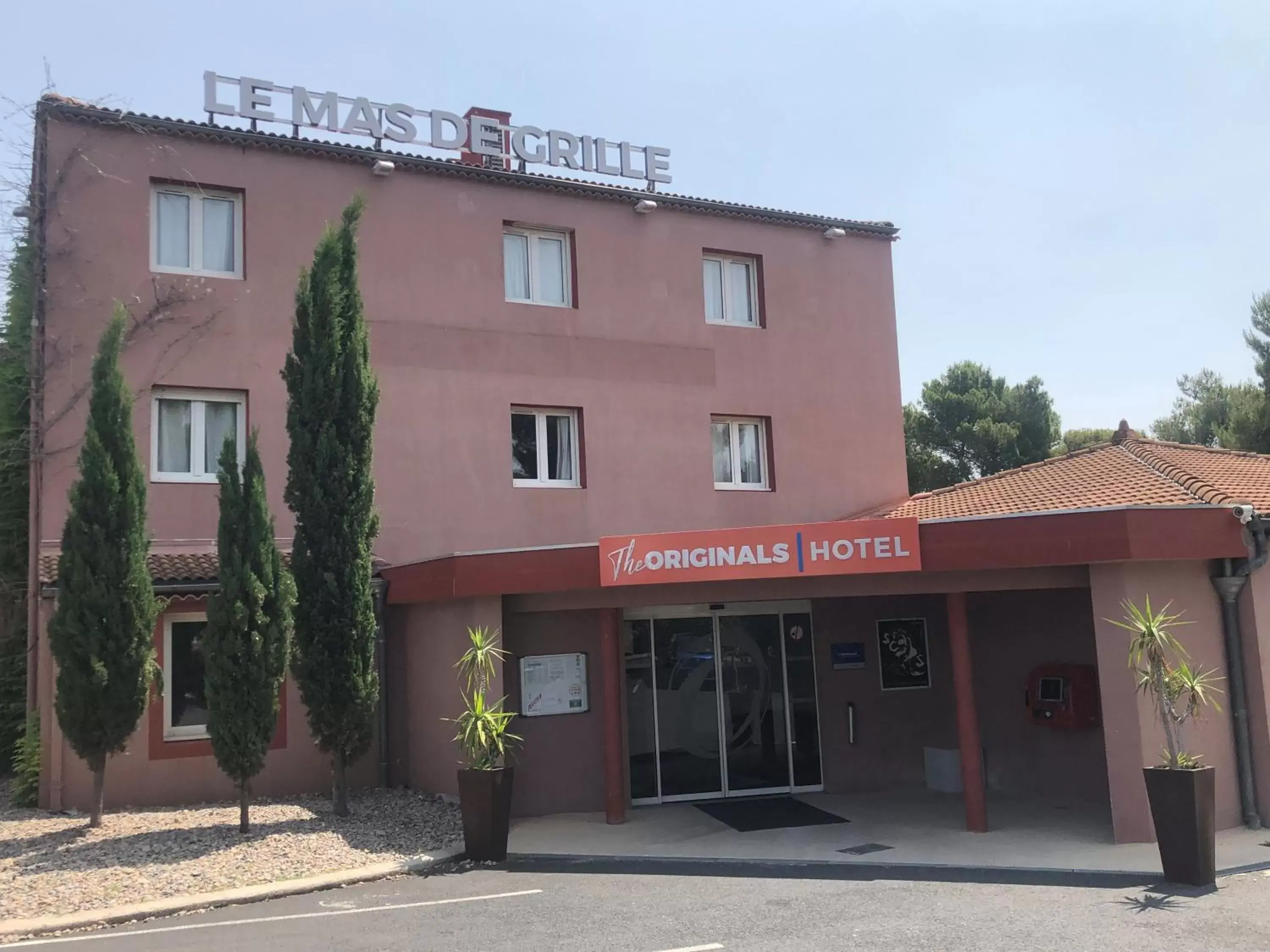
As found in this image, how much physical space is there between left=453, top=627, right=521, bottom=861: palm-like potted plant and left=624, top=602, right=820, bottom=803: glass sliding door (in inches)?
104

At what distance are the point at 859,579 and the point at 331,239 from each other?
7356mm

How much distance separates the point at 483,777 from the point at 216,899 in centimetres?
263

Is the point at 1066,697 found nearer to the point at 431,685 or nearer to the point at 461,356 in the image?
the point at 431,685

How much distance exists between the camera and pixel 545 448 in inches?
669

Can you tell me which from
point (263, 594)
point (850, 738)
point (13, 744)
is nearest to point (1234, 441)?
point (850, 738)

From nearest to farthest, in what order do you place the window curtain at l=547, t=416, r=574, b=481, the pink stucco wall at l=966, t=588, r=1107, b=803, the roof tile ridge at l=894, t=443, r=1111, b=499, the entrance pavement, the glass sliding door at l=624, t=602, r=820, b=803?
1. the entrance pavement
2. the pink stucco wall at l=966, t=588, r=1107, b=803
3. the glass sliding door at l=624, t=602, r=820, b=803
4. the roof tile ridge at l=894, t=443, r=1111, b=499
5. the window curtain at l=547, t=416, r=574, b=481

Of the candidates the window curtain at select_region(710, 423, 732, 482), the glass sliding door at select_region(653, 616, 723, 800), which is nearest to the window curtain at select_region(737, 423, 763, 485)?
the window curtain at select_region(710, 423, 732, 482)

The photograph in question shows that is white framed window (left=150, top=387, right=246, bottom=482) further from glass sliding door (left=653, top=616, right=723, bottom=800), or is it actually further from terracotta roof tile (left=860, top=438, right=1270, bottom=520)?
terracotta roof tile (left=860, top=438, right=1270, bottom=520)

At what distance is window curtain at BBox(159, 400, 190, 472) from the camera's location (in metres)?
14.6

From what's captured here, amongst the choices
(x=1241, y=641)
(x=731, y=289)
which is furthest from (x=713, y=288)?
(x=1241, y=641)

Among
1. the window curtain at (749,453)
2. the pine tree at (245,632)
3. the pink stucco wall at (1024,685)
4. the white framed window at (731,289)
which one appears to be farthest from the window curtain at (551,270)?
the pink stucco wall at (1024,685)

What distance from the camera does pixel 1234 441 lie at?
99.7ft

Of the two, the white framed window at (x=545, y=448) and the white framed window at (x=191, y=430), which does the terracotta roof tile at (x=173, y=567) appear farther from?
the white framed window at (x=545, y=448)

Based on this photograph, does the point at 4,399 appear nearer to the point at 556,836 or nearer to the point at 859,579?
the point at 556,836
